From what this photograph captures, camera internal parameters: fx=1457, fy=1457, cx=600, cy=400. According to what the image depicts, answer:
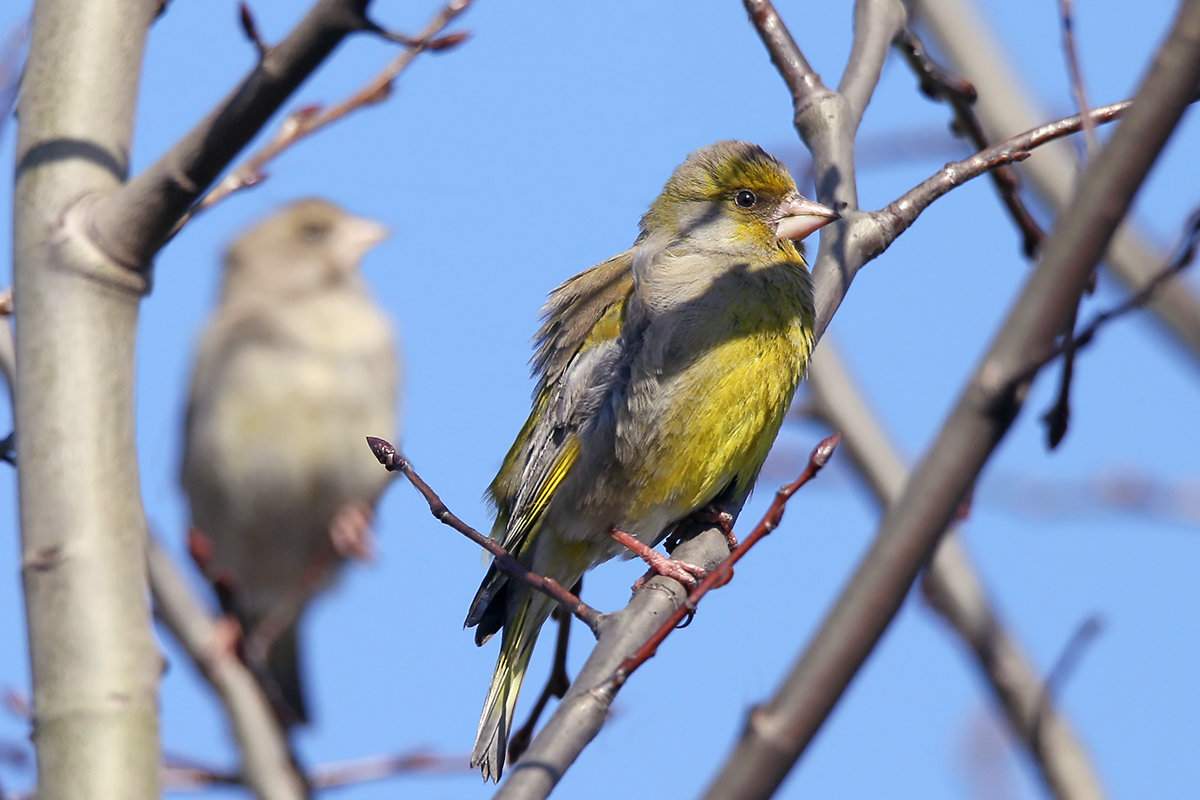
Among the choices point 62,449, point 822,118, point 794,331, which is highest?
point 822,118

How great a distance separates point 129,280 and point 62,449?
365 millimetres

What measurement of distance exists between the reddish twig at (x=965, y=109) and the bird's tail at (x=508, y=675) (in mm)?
1872

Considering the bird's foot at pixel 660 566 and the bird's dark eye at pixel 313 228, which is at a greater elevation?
the bird's dark eye at pixel 313 228

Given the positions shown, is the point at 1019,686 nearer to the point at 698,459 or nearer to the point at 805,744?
the point at 698,459

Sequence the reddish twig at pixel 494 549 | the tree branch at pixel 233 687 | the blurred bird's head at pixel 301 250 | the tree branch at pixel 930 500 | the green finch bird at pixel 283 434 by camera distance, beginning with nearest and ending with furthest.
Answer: the tree branch at pixel 930 500
the reddish twig at pixel 494 549
the tree branch at pixel 233 687
the green finch bird at pixel 283 434
the blurred bird's head at pixel 301 250

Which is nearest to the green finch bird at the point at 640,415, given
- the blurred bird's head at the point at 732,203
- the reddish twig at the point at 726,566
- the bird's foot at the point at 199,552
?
the blurred bird's head at the point at 732,203

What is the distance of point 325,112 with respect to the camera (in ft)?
12.2

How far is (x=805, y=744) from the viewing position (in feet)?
5.96

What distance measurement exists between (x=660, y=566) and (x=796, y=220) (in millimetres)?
1735

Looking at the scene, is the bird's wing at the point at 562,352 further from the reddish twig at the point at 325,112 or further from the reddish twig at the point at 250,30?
the reddish twig at the point at 250,30

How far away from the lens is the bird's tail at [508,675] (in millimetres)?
4434

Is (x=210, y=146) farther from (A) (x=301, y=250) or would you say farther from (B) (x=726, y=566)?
(A) (x=301, y=250)

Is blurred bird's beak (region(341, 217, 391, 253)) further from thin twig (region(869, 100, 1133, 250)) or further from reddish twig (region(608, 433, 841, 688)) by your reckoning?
reddish twig (region(608, 433, 841, 688))

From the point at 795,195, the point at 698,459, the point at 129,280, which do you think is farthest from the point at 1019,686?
the point at 129,280
